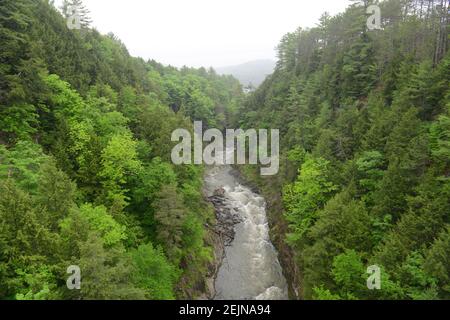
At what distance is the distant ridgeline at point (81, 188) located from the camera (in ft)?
52.0

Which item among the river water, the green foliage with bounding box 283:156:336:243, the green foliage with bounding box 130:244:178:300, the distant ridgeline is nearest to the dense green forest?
the green foliage with bounding box 283:156:336:243

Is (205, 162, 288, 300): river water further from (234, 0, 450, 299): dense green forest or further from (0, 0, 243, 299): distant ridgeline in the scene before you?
(0, 0, 243, 299): distant ridgeline

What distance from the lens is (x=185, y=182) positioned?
35812mm

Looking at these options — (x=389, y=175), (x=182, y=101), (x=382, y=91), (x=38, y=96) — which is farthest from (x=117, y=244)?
(x=182, y=101)

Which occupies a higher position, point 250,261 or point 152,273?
point 152,273

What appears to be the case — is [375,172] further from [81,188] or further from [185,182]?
[81,188]

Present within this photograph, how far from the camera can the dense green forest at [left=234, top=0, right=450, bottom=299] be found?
786 inches

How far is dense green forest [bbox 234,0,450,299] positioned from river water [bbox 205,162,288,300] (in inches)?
67.0

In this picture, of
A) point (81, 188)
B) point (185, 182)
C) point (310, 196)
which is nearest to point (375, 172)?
point (310, 196)

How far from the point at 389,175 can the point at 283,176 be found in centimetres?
1908

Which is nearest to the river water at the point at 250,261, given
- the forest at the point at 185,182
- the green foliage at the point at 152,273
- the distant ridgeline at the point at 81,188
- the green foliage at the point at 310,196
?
the forest at the point at 185,182

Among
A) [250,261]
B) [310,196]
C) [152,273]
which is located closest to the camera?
[152,273]

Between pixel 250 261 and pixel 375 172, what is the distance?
15.6 metres
